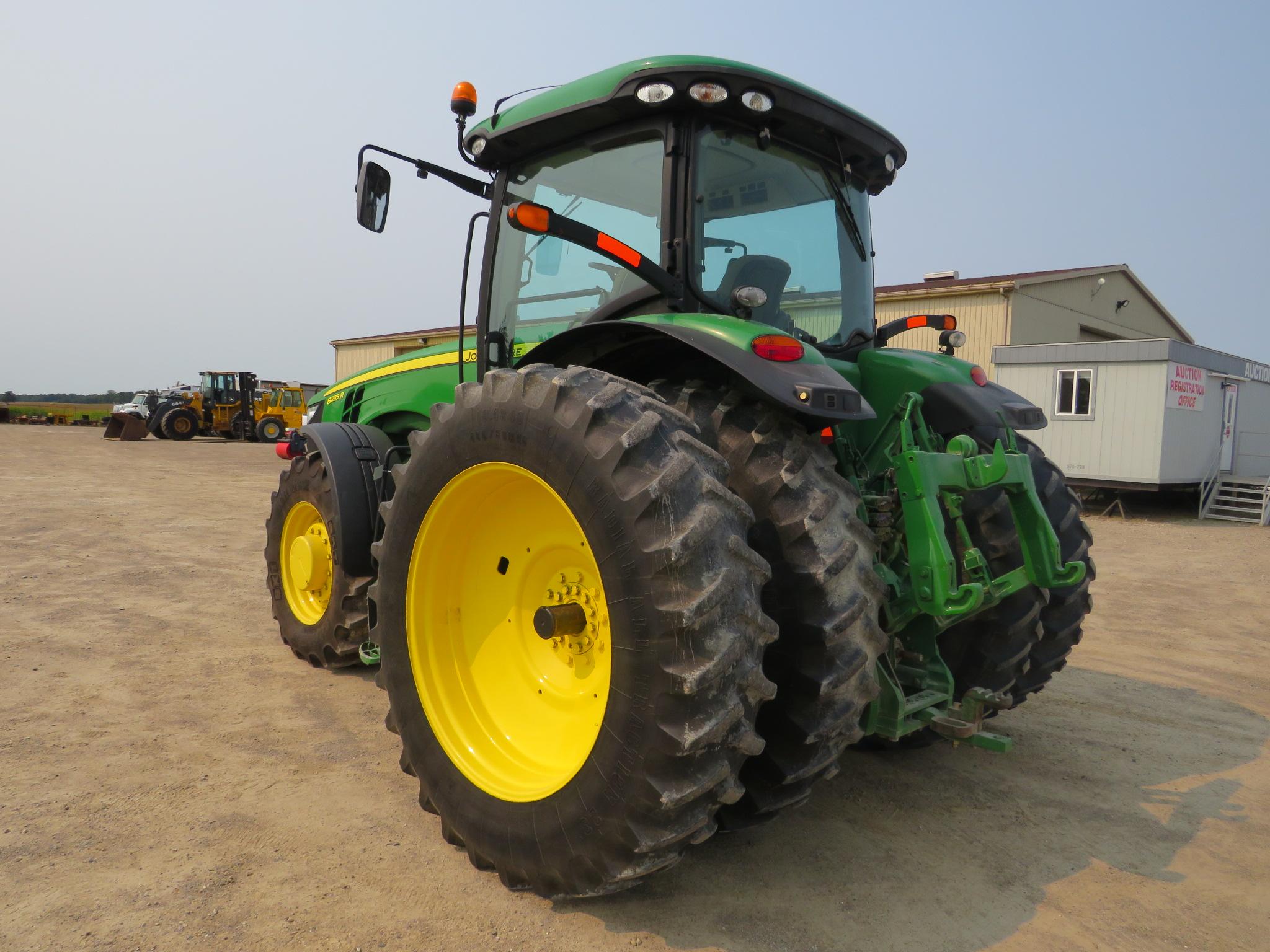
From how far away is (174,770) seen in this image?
10.5 ft

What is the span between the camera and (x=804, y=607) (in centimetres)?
233

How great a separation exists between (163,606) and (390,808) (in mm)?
3576

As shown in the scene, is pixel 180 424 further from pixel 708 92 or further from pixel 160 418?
pixel 708 92

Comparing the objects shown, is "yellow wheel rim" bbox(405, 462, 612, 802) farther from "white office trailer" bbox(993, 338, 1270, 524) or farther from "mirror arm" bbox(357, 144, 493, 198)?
"white office trailer" bbox(993, 338, 1270, 524)

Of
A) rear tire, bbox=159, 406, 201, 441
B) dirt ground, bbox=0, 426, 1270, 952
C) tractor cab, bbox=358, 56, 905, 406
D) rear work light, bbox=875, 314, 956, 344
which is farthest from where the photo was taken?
rear tire, bbox=159, 406, 201, 441

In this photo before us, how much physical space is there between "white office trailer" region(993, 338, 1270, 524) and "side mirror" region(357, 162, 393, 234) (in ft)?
43.5

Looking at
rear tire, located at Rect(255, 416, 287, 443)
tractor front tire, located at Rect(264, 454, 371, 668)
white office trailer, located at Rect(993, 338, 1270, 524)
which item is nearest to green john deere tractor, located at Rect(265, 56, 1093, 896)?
tractor front tire, located at Rect(264, 454, 371, 668)

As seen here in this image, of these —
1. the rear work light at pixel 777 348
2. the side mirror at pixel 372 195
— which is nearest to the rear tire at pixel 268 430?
the side mirror at pixel 372 195

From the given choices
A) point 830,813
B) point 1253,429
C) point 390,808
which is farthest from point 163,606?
point 1253,429

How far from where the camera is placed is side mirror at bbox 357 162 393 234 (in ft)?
11.9

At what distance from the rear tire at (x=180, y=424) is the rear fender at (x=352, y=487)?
27535 mm

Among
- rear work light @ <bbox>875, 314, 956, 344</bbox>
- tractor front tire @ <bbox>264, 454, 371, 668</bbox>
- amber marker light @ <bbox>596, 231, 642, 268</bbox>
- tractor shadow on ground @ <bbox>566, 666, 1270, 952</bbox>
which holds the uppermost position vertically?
amber marker light @ <bbox>596, 231, 642, 268</bbox>

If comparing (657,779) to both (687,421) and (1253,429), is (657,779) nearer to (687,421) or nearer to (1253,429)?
(687,421)

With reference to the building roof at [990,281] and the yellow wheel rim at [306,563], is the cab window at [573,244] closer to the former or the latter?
the yellow wheel rim at [306,563]
